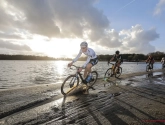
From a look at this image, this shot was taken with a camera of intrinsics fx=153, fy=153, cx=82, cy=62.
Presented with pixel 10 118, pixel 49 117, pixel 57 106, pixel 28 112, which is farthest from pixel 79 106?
pixel 10 118

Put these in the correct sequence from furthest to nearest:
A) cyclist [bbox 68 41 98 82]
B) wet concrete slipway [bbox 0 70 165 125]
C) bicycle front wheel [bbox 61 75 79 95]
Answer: cyclist [bbox 68 41 98 82], bicycle front wheel [bbox 61 75 79 95], wet concrete slipway [bbox 0 70 165 125]

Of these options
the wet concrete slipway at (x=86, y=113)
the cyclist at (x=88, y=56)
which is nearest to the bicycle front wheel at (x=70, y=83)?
the cyclist at (x=88, y=56)

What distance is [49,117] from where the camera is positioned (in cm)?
483

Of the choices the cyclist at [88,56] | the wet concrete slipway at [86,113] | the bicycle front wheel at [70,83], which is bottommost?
the wet concrete slipway at [86,113]

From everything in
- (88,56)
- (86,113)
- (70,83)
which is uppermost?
(88,56)

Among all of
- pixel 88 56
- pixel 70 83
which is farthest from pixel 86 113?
pixel 88 56

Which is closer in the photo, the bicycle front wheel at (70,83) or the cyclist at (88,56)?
the bicycle front wheel at (70,83)

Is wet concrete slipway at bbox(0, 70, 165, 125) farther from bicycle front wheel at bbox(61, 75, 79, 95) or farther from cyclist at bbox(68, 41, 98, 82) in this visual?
cyclist at bbox(68, 41, 98, 82)

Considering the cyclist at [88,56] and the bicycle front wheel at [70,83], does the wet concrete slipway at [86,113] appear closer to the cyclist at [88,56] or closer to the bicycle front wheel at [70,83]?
the bicycle front wheel at [70,83]

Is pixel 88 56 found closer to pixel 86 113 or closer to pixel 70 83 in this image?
pixel 70 83

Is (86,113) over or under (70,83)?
under

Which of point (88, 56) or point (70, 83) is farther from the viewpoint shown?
point (88, 56)

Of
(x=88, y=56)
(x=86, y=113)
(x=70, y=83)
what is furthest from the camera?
(x=88, y=56)

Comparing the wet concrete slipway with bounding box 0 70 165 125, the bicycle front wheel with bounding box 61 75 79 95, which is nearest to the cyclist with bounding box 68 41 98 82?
the bicycle front wheel with bounding box 61 75 79 95
